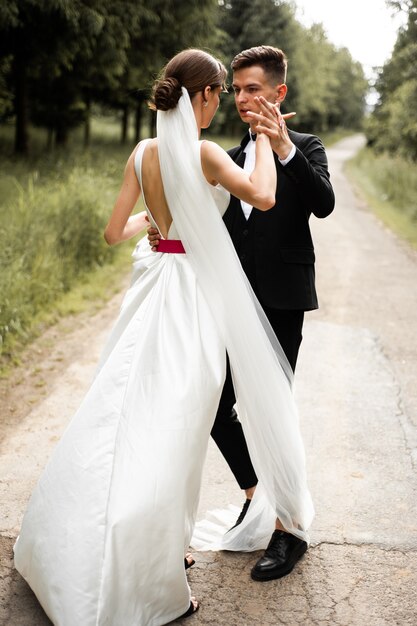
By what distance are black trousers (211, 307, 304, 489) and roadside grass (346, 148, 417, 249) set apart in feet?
33.8

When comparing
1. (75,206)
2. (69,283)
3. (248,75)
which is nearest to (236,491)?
(248,75)

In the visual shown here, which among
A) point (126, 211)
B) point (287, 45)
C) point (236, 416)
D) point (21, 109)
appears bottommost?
point (236, 416)

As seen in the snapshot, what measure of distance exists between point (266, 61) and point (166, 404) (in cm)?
157

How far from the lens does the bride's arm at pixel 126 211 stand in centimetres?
305

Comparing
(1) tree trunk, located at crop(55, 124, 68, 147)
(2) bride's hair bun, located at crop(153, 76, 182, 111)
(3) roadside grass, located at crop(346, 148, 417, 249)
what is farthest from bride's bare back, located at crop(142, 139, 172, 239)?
(1) tree trunk, located at crop(55, 124, 68, 147)

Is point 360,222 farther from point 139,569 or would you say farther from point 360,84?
point 360,84

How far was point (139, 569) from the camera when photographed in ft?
8.52

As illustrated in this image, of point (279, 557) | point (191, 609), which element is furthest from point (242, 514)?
point (191, 609)

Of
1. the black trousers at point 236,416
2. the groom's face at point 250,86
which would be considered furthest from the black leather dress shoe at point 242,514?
the groom's face at point 250,86

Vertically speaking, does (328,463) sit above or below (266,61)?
below

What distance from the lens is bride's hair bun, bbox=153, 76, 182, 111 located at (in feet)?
9.30

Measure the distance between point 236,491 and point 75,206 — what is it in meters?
5.91

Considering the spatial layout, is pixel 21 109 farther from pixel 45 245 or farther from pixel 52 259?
pixel 52 259

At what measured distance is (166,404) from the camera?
108 inches
